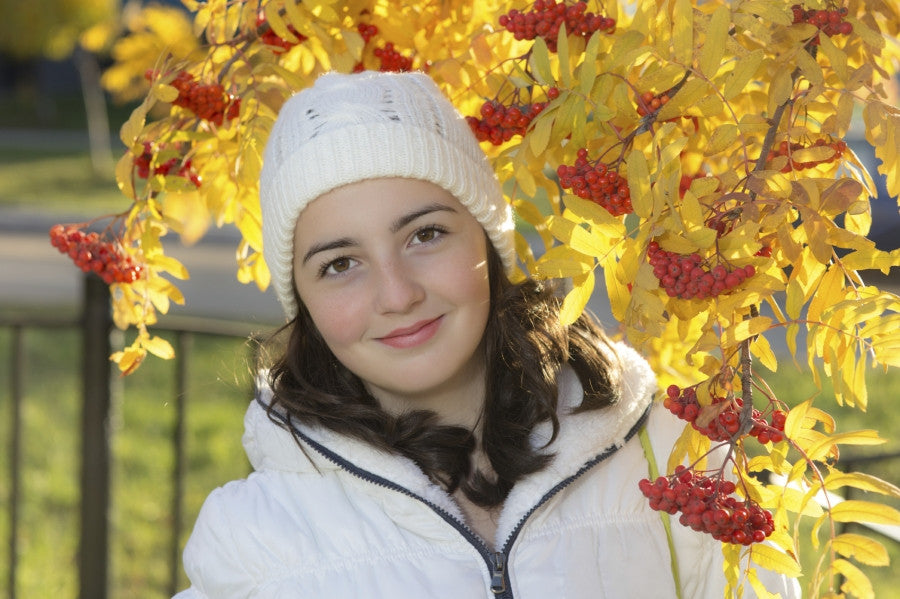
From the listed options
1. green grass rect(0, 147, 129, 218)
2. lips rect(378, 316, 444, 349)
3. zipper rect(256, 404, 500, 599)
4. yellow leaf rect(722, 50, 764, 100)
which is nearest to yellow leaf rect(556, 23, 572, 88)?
yellow leaf rect(722, 50, 764, 100)

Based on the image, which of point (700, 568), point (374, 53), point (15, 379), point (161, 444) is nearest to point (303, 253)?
point (374, 53)

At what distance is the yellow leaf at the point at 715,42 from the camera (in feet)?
3.95

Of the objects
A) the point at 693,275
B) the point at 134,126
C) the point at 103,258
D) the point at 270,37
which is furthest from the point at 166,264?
the point at 693,275

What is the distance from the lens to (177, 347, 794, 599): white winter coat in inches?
62.5

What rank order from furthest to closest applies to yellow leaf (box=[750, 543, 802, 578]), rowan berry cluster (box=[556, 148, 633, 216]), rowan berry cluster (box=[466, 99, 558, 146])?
rowan berry cluster (box=[466, 99, 558, 146]), rowan berry cluster (box=[556, 148, 633, 216]), yellow leaf (box=[750, 543, 802, 578])

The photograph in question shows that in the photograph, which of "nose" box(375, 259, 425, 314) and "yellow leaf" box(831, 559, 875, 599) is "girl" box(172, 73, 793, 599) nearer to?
"nose" box(375, 259, 425, 314)

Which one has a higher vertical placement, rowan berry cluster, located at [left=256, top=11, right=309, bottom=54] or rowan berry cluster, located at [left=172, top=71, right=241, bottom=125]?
rowan berry cluster, located at [left=256, top=11, right=309, bottom=54]

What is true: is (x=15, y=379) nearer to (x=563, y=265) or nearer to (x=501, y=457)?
(x=501, y=457)

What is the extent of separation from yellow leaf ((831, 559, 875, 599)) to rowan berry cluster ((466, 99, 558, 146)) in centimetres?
70

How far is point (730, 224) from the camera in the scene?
1.20 meters

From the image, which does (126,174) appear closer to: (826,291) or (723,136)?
(723,136)

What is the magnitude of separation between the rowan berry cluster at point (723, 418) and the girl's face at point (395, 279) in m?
0.48

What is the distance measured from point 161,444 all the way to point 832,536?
4142 mm

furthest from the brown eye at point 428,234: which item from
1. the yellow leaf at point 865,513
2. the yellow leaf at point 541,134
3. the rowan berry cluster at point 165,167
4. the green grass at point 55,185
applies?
the green grass at point 55,185
